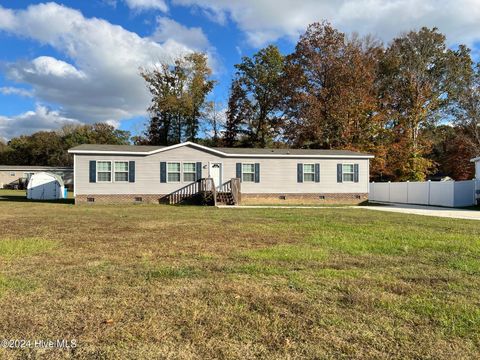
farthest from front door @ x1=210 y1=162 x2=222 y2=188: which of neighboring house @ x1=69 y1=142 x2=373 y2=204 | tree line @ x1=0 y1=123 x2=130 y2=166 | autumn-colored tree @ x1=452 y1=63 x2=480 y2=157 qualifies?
tree line @ x1=0 y1=123 x2=130 y2=166

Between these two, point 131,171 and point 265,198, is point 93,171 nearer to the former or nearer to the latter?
point 131,171

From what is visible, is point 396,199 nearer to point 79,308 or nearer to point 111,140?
point 79,308

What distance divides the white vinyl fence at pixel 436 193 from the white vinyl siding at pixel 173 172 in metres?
13.4

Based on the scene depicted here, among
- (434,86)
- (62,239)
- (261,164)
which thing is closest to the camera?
(62,239)

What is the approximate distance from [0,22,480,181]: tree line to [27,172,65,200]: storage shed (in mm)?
13927

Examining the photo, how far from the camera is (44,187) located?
27.0 m

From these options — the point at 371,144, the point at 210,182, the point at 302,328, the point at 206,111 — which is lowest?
the point at 302,328

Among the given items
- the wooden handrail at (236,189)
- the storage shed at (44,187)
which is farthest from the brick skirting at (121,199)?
the storage shed at (44,187)

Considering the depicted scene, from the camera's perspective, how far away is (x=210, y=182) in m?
21.3

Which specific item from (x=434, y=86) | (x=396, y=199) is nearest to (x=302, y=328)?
(x=396, y=199)

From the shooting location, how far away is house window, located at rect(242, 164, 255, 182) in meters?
22.6

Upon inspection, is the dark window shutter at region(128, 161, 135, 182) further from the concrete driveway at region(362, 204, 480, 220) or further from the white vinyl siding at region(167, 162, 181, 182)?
the concrete driveway at region(362, 204, 480, 220)

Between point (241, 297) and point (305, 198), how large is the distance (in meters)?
19.3

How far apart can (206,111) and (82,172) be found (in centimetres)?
2124
